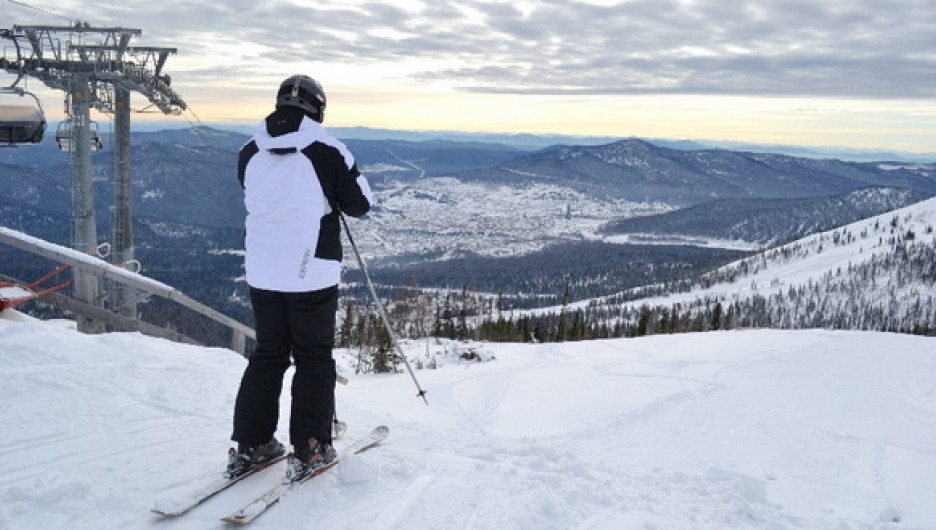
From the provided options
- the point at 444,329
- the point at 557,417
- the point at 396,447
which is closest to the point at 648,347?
the point at 557,417

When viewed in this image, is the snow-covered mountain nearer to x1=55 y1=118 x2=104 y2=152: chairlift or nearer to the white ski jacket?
x1=55 y1=118 x2=104 y2=152: chairlift

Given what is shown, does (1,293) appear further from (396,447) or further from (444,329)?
(444,329)

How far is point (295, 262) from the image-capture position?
13.5 feet

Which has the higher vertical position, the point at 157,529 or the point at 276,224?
the point at 276,224

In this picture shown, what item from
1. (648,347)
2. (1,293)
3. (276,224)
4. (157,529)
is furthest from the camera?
(648,347)

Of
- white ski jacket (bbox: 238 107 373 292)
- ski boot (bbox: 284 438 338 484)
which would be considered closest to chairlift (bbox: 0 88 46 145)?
white ski jacket (bbox: 238 107 373 292)

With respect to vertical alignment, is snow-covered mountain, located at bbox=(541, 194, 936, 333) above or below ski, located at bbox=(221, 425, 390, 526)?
below

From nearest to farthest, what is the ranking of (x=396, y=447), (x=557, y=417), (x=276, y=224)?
(x=276, y=224) < (x=396, y=447) < (x=557, y=417)

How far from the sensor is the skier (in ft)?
13.6

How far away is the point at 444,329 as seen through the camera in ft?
170

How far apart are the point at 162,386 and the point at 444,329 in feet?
152

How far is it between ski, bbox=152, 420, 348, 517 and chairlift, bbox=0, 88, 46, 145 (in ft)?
25.4

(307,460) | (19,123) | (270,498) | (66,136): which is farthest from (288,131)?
(66,136)

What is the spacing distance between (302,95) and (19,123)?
756 cm
